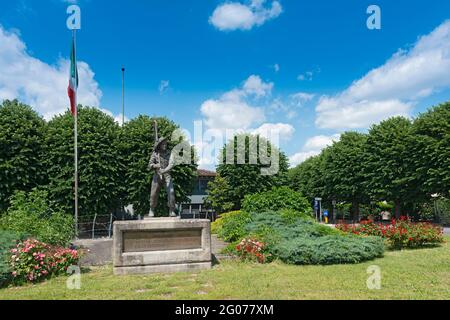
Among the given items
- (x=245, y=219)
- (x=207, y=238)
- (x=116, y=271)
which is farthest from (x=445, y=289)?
(x=245, y=219)

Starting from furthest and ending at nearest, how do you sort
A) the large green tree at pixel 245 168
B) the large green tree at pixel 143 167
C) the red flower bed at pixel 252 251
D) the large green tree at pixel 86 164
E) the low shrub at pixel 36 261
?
the large green tree at pixel 245 168 < the large green tree at pixel 143 167 < the large green tree at pixel 86 164 < the red flower bed at pixel 252 251 < the low shrub at pixel 36 261

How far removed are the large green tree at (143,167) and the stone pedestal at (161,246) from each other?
13331 mm

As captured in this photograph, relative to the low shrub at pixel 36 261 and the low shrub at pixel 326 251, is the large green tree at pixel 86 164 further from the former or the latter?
the low shrub at pixel 326 251

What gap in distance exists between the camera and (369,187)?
108 ft

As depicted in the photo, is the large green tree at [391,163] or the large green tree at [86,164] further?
the large green tree at [391,163]

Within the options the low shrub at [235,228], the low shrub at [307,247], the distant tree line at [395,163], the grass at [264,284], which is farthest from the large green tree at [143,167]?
the distant tree line at [395,163]

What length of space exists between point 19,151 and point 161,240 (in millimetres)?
17193

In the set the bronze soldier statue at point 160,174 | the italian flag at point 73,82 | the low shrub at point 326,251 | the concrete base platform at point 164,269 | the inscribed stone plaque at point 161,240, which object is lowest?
the concrete base platform at point 164,269

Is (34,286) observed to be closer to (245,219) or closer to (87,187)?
(245,219)

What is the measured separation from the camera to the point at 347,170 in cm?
3622

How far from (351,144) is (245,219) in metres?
26.2

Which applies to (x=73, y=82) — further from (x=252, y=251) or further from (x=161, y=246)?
(x=252, y=251)

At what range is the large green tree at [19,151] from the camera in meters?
21.8
